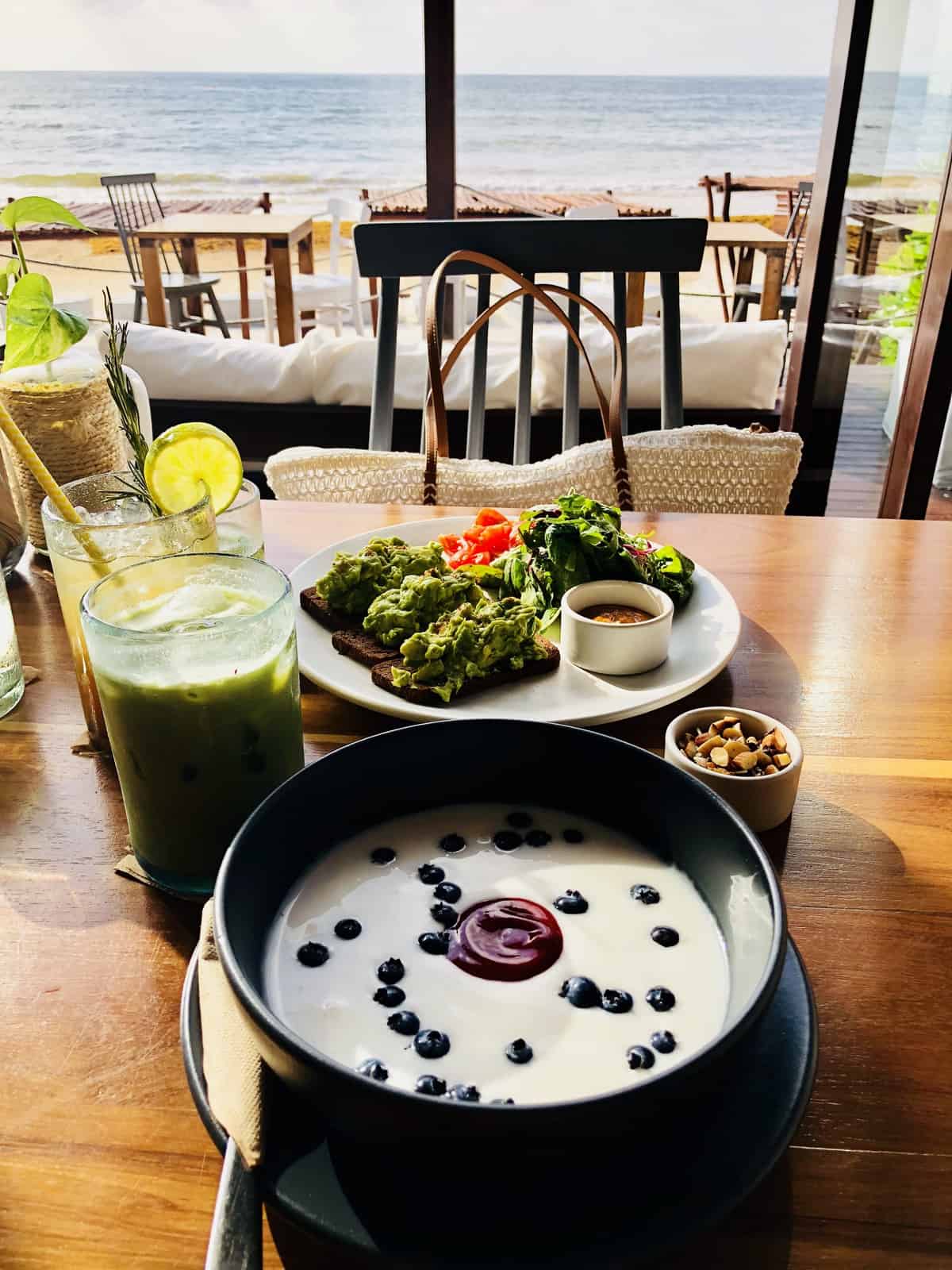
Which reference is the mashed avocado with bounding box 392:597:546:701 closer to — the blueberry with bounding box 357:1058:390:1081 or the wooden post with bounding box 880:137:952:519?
the blueberry with bounding box 357:1058:390:1081

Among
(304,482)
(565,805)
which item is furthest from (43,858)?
(304,482)

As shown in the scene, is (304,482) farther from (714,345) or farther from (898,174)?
(898,174)

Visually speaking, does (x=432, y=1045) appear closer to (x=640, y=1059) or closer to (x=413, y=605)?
(x=640, y=1059)

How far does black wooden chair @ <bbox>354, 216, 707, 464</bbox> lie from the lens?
69.4 inches

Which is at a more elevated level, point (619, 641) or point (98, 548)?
point (98, 548)

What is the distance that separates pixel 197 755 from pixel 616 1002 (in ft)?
1.05

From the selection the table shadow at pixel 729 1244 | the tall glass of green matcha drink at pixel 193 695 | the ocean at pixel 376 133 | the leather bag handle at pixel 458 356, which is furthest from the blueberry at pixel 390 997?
the ocean at pixel 376 133

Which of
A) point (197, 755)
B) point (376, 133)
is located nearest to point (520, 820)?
point (197, 755)

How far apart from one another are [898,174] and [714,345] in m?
0.73

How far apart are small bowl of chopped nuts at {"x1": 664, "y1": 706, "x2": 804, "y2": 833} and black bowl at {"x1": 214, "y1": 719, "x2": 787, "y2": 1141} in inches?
4.2

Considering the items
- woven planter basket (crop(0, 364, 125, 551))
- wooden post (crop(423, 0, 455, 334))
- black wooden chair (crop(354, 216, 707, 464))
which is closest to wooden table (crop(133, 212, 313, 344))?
wooden post (crop(423, 0, 455, 334))

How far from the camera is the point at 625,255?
1.81 m

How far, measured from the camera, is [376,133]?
2197 centimetres

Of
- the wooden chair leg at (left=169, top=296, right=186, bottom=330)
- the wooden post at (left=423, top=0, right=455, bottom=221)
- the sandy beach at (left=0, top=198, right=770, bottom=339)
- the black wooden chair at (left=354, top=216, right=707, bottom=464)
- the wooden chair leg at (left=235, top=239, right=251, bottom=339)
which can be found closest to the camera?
the black wooden chair at (left=354, top=216, right=707, bottom=464)
